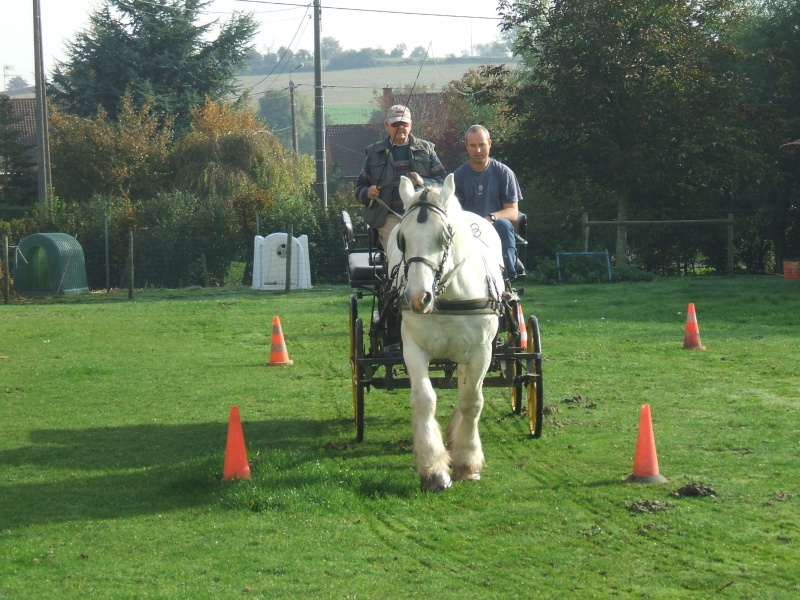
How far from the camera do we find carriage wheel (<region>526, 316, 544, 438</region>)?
24.8 ft

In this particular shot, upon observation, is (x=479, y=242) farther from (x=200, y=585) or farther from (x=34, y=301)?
(x=34, y=301)

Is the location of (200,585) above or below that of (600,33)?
below

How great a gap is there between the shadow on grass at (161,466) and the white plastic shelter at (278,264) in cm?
1523

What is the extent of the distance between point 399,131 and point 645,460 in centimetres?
331

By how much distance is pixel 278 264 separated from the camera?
2414 cm

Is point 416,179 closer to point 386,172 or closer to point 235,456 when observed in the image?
point 386,172

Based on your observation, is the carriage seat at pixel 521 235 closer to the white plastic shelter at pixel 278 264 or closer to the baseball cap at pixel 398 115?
the baseball cap at pixel 398 115

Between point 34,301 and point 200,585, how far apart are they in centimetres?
1917

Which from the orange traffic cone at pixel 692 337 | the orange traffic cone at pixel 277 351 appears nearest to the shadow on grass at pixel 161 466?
the orange traffic cone at pixel 277 351

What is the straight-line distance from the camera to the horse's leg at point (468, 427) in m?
6.72

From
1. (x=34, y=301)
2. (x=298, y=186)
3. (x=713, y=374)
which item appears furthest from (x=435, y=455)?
(x=298, y=186)

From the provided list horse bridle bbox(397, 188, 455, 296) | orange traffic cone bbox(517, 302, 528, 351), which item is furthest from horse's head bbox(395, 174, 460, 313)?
orange traffic cone bbox(517, 302, 528, 351)

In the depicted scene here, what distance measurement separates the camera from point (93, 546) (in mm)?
5566

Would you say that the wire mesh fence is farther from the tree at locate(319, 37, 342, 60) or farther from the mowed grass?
the tree at locate(319, 37, 342, 60)
